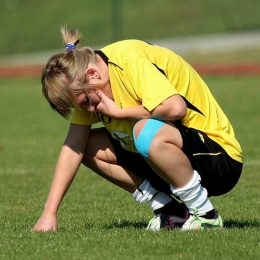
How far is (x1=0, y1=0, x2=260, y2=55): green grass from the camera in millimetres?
25703

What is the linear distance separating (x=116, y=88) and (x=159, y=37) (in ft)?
71.7

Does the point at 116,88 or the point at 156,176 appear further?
the point at 156,176

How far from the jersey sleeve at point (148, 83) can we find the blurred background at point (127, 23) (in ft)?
62.7

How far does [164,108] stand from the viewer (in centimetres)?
425

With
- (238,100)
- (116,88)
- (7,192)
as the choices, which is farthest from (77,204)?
(238,100)

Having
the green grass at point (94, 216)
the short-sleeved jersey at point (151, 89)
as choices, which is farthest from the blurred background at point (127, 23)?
the short-sleeved jersey at point (151, 89)

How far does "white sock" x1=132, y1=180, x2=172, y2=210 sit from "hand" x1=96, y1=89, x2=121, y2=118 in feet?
2.29

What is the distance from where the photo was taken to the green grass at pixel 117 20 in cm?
2570

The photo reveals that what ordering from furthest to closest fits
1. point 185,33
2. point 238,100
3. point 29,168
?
point 185,33
point 238,100
point 29,168

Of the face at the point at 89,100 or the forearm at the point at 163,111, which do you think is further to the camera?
the face at the point at 89,100

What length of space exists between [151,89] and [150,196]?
0.93 metres

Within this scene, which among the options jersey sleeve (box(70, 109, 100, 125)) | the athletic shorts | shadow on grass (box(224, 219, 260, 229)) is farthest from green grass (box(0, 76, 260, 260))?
jersey sleeve (box(70, 109, 100, 125))

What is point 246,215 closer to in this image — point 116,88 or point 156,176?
point 156,176

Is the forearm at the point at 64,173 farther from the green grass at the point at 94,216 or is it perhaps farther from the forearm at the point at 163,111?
the forearm at the point at 163,111
